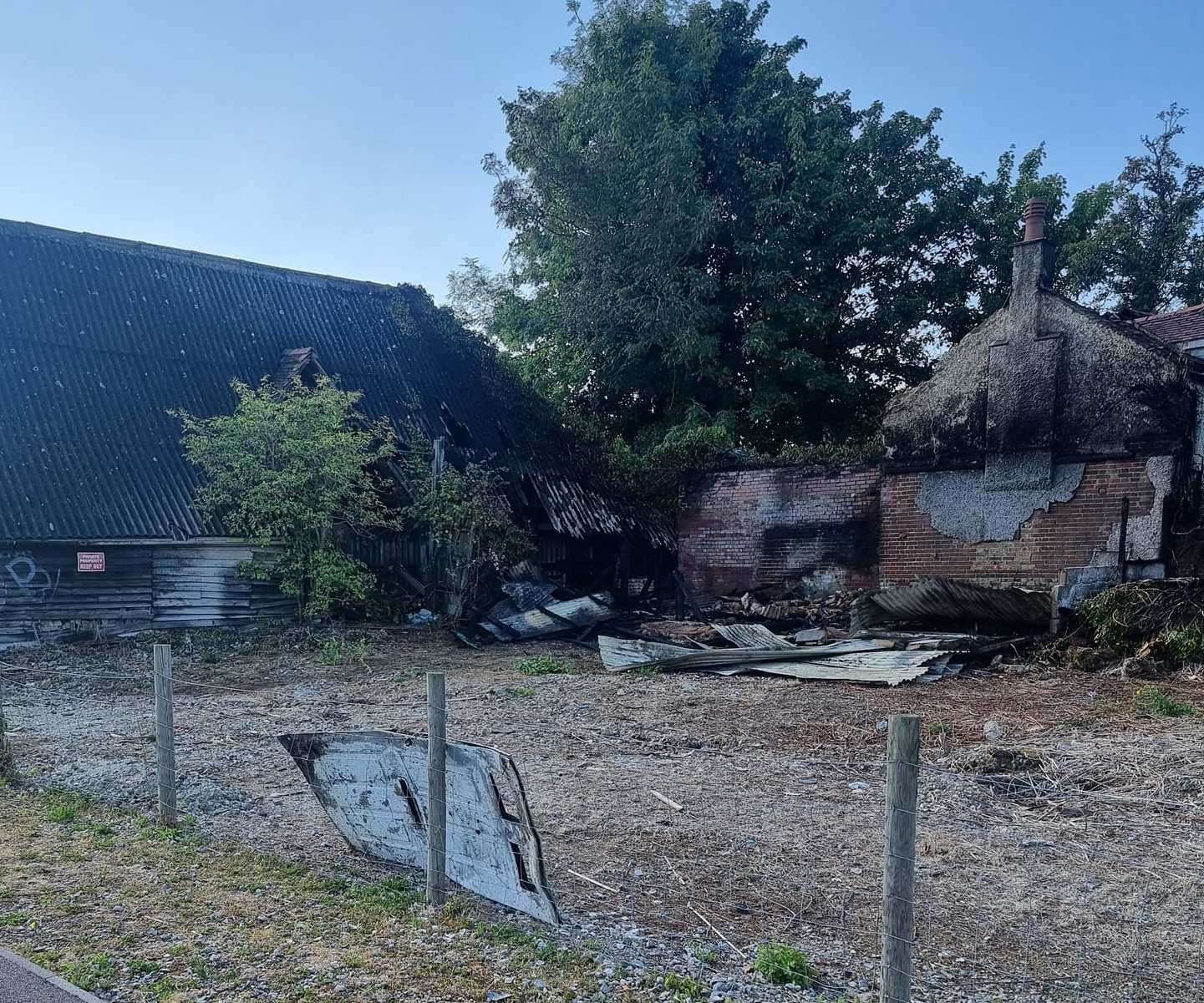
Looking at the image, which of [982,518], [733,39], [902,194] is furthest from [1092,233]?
[982,518]

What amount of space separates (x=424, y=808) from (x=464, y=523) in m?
12.0

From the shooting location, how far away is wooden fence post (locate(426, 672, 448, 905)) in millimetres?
4406

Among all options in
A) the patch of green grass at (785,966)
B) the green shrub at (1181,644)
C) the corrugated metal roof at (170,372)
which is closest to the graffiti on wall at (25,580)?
the corrugated metal roof at (170,372)

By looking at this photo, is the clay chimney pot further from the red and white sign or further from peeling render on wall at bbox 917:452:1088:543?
the red and white sign

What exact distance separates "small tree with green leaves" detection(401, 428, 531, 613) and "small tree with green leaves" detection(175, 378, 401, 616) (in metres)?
1.14

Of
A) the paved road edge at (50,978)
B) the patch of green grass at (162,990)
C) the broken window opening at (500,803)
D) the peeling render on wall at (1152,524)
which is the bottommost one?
the patch of green grass at (162,990)

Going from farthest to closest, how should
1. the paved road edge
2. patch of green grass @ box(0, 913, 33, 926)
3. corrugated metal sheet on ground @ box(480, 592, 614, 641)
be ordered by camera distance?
corrugated metal sheet on ground @ box(480, 592, 614, 641), patch of green grass @ box(0, 913, 33, 926), the paved road edge

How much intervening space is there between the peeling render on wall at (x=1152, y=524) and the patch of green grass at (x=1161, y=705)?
3856 millimetres

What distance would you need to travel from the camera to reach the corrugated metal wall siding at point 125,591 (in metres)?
13.8

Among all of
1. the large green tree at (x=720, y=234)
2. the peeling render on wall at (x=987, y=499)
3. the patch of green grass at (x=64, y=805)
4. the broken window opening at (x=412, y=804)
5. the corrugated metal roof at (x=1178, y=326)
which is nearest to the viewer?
the broken window opening at (x=412, y=804)

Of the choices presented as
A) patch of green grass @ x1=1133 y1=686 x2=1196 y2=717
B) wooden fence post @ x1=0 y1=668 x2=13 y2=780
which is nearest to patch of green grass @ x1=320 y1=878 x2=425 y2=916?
wooden fence post @ x1=0 y1=668 x2=13 y2=780

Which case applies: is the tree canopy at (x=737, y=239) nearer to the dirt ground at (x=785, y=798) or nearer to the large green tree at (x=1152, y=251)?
the large green tree at (x=1152, y=251)

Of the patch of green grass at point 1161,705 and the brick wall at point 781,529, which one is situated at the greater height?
the brick wall at point 781,529

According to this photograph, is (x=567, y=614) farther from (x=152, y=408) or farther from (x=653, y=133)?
(x=653, y=133)
